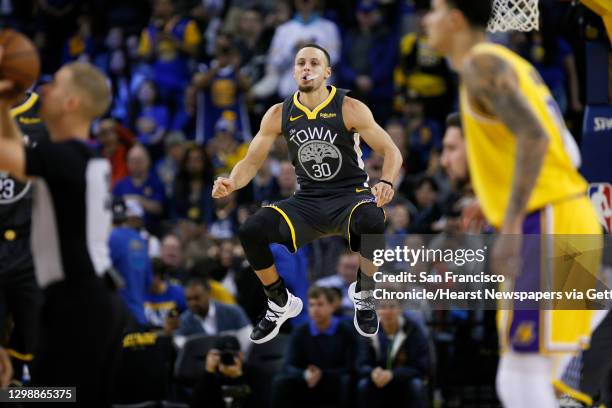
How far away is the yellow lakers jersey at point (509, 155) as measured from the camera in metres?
5.91

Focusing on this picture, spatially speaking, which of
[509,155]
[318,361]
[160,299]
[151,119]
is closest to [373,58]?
[151,119]

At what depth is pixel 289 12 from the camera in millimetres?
18375

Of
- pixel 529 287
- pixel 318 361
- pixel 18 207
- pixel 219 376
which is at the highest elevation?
pixel 18 207

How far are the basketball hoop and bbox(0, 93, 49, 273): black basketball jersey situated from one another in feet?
13.7

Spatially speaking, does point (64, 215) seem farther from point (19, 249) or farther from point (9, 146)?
point (19, 249)

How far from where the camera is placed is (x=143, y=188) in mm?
16359

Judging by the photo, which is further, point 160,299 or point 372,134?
point 160,299

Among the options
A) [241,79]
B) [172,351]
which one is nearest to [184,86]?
[241,79]

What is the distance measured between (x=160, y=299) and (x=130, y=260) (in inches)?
39.6

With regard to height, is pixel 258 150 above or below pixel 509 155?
above

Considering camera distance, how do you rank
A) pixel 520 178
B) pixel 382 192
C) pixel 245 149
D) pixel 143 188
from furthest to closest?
1. pixel 245 149
2. pixel 143 188
3. pixel 382 192
4. pixel 520 178

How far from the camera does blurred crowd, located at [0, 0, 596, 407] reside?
12180 mm

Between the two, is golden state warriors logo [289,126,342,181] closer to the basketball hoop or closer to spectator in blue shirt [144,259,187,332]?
the basketball hoop

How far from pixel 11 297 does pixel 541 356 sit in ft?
15.9
